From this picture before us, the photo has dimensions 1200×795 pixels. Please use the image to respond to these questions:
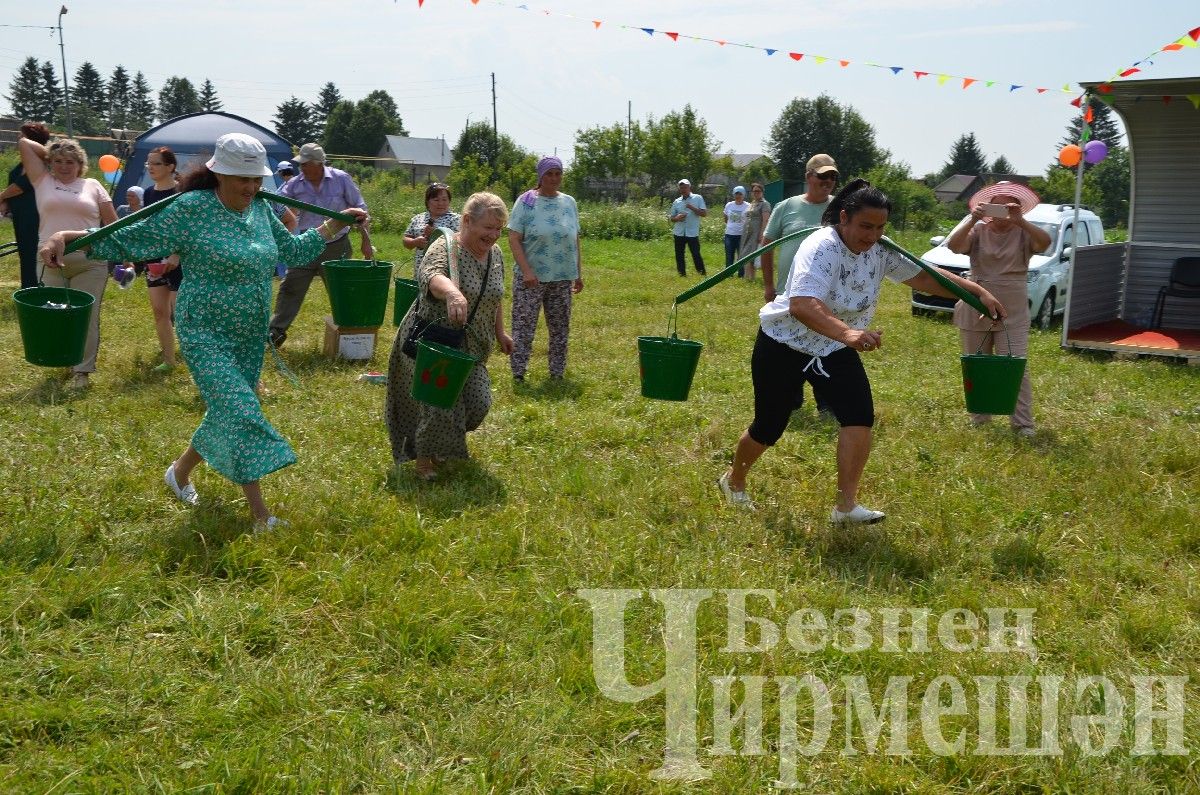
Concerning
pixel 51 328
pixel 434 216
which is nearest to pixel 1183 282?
pixel 434 216

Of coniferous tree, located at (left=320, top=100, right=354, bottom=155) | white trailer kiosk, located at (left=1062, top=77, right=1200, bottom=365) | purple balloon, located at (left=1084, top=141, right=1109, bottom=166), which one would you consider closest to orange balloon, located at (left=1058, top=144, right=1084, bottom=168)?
purple balloon, located at (left=1084, top=141, right=1109, bottom=166)

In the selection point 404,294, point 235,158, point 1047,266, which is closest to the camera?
point 235,158

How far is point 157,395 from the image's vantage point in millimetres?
7340

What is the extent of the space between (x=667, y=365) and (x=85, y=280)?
185 inches

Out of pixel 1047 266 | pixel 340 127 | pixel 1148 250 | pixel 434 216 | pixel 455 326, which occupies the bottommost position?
pixel 1047 266

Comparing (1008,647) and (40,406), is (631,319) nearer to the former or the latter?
(40,406)

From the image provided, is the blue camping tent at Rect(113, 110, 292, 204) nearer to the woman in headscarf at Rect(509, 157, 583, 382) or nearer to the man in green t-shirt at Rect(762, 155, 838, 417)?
the woman in headscarf at Rect(509, 157, 583, 382)

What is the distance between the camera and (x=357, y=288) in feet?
23.2

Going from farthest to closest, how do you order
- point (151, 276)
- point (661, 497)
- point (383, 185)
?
point (383, 185) → point (151, 276) → point (661, 497)

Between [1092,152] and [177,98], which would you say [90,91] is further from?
[1092,152]

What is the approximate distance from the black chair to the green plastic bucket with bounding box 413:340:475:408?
9.19 m

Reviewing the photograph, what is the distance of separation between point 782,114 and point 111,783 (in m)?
82.5

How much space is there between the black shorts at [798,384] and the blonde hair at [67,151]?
5.42 m

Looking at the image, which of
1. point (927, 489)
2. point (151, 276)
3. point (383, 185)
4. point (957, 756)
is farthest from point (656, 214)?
point (957, 756)
